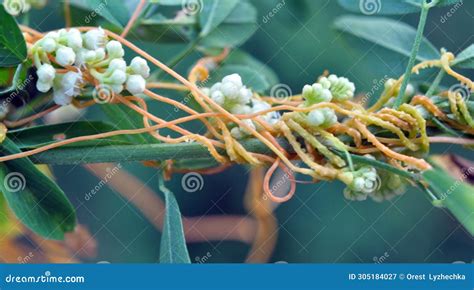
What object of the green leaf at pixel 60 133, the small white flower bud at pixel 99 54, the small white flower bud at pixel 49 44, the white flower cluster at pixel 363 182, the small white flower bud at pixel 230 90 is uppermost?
the white flower cluster at pixel 363 182

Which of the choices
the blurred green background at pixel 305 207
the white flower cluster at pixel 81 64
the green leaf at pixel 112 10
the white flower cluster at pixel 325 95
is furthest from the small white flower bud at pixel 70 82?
the blurred green background at pixel 305 207

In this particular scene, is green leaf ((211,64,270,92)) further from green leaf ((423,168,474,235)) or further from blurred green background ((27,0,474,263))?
green leaf ((423,168,474,235))

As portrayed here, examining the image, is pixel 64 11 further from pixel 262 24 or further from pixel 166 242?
pixel 166 242

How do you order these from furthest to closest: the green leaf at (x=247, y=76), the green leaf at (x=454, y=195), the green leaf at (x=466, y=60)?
the green leaf at (x=247, y=76), the green leaf at (x=466, y=60), the green leaf at (x=454, y=195)

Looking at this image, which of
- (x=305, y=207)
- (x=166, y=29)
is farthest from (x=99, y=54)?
(x=305, y=207)

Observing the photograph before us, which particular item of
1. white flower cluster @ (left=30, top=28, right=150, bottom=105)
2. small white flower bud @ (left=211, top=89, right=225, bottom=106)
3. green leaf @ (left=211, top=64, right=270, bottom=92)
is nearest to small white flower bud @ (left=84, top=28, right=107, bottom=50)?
white flower cluster @ (left=30, top=28, right=150, bottom=105)

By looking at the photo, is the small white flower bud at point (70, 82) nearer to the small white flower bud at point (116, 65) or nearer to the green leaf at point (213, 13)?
the small white flower bud at point (116, 65)
